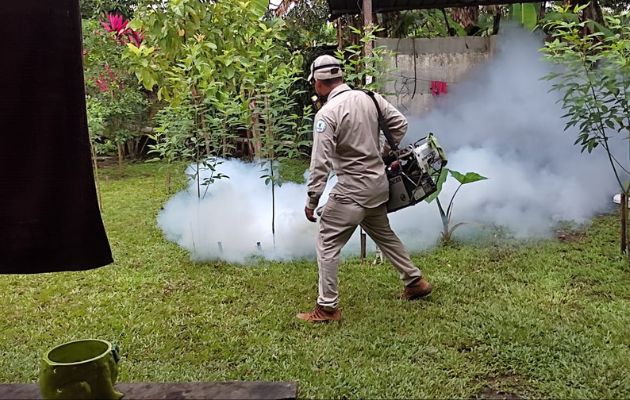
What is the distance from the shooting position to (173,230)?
6.59 meters

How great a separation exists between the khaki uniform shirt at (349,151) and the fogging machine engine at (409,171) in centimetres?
10

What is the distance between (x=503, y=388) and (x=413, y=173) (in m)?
1.66

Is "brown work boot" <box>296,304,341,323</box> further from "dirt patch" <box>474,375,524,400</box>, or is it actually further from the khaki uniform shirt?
"dirt patch" <box>474,375,524,400</box>

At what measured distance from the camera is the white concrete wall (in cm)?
750

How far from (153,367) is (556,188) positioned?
539 centimetres

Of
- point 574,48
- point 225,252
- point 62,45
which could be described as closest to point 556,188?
point 574,48

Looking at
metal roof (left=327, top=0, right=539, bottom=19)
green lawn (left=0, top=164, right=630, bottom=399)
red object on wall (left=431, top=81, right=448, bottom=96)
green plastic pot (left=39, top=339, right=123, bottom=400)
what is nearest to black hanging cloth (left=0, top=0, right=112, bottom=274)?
green plastic pot (left=39, top=339, right=123, bottom=400)

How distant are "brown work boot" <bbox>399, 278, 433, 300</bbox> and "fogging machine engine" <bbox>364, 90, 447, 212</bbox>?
0.58 m

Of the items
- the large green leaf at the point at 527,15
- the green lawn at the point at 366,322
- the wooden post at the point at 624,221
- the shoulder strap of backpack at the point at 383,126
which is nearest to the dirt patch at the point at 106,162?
the green lawn at the point at 366,322

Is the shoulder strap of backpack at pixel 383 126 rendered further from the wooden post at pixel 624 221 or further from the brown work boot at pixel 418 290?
the wooden post at pixel 624 221

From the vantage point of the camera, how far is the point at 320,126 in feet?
12.6

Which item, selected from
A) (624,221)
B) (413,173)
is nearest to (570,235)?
(624,221)

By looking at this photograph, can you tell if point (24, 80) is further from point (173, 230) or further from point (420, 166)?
point (173, 230)

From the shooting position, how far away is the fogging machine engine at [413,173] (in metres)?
4.16
